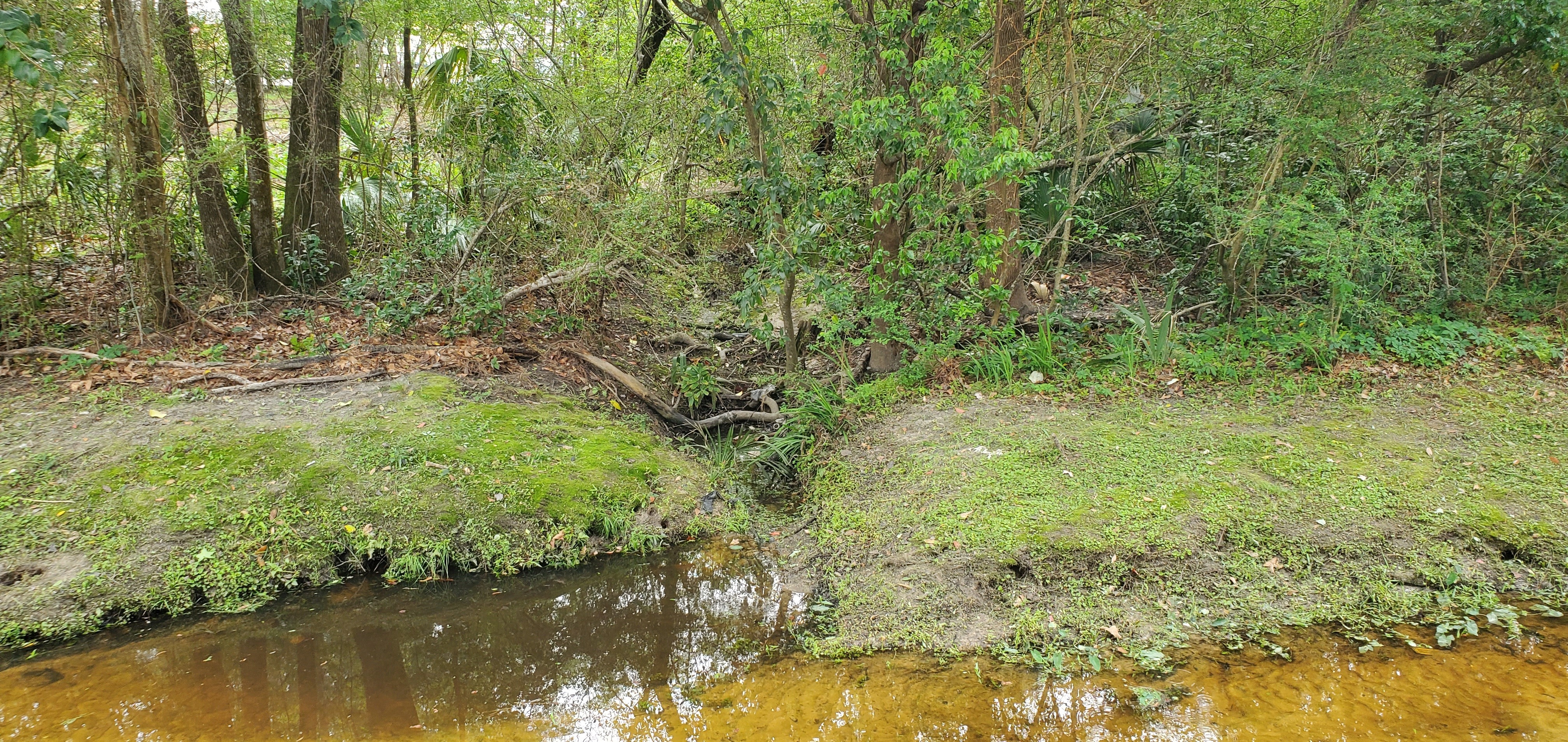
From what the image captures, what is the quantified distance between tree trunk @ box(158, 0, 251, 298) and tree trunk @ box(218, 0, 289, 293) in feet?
0.54

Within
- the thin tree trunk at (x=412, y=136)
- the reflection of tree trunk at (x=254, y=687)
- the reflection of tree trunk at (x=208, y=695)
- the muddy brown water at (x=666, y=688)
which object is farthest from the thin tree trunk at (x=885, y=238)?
the reflection of tree trunk at (x=208, y=695)

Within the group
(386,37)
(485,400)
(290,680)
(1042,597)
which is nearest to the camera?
(290,680)

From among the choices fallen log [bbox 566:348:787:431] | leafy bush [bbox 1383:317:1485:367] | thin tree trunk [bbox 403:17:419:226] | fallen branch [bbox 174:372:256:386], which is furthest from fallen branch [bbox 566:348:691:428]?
leafy bush [bbox 1383:317:1485:367]

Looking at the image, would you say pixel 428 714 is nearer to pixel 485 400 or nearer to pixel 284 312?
pixel 485 400

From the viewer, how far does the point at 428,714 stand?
11.8 feet

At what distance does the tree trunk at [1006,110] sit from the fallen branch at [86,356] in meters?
6.19

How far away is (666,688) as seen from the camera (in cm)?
384

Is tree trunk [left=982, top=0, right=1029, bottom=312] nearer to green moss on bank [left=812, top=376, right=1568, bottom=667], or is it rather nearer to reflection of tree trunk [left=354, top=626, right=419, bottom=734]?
green moss on bank [left=812, top=376, right=1568, bottom=667]

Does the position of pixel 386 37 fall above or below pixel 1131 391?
above

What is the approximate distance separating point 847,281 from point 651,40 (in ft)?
12.1

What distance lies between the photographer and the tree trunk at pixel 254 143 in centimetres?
662

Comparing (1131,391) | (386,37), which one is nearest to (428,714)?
(1131,391)

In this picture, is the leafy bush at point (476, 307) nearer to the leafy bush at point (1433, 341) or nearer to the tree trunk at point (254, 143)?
the tree trunk at point (254, 143)

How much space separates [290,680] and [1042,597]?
12.4 ft
